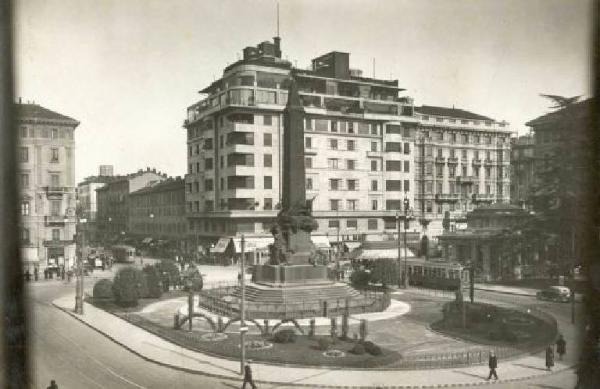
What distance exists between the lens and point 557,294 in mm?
37312

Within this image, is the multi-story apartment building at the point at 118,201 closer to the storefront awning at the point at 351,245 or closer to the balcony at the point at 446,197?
the storefront awning at the point at 351,245

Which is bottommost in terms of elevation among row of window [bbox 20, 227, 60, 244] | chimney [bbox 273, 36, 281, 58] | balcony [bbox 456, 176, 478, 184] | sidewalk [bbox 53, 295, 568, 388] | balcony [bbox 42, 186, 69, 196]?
sidewalk [bbox 53, 295, 568, 388]

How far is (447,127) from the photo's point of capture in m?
77.6

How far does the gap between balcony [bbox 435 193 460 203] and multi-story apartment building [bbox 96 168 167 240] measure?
176ft

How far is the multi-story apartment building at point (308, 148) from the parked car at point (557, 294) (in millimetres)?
29376

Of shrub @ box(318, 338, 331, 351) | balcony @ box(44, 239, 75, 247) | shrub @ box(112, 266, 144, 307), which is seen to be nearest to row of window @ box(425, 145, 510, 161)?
balcony @ box(44, 239, 75, 247)

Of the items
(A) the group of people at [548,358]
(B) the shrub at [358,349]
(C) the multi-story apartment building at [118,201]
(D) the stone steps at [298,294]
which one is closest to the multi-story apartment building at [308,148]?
(D) the stone steps at [298,294]

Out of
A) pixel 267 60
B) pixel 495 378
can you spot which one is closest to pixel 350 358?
pixel 495 378

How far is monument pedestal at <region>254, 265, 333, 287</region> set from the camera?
35.0 meters

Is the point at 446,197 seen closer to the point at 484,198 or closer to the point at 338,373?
the point at 484,198

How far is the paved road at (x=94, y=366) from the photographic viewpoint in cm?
1931

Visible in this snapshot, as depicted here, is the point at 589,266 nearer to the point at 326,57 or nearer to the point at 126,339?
the point at 126,339

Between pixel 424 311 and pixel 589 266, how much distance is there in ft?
38.7

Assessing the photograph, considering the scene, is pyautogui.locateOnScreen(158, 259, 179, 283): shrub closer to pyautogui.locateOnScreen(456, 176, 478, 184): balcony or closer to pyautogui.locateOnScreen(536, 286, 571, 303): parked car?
pyautogui.locateOnScreen(536, 286, 571, 303): parked car
